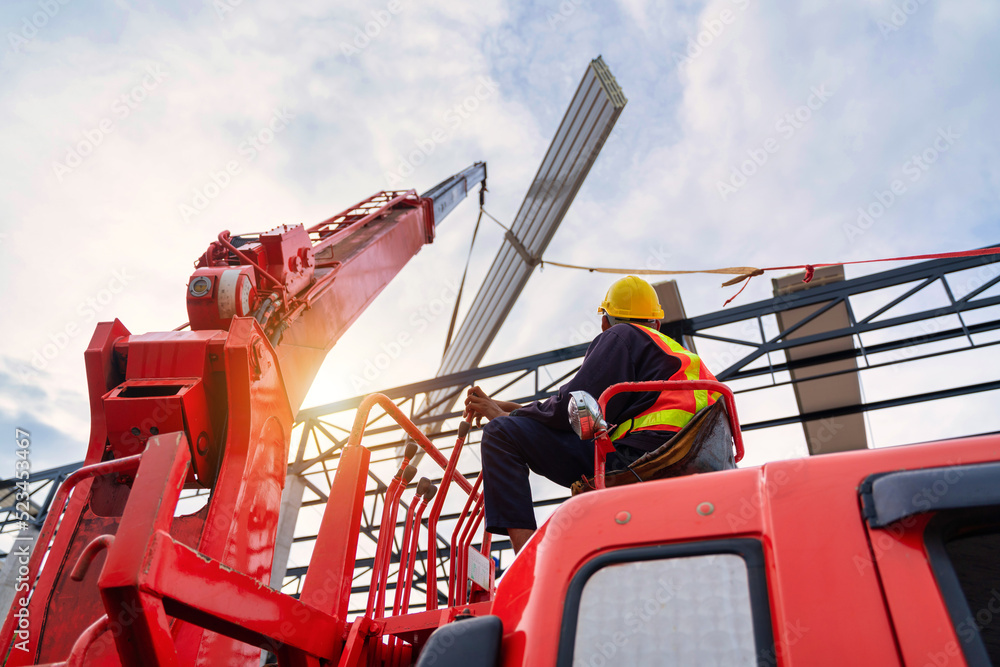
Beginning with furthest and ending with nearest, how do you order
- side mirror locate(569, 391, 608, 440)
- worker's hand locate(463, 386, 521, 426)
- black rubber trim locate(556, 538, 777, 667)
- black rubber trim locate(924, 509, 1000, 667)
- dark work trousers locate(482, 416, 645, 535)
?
worker's hand locate(463, 386, 521, 426) → dark work trousers locate(482, 416, 645, 535) → side mirror locate(569, 391, 608, 440) → black rubber trim locate(556, 538, 777, 667) → black rubber trim locate(924, 509, 1000, 667)

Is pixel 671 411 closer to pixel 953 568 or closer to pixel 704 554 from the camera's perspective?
pixel 704 554

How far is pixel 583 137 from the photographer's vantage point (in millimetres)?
8422

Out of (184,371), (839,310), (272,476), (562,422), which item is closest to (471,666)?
(562,422)

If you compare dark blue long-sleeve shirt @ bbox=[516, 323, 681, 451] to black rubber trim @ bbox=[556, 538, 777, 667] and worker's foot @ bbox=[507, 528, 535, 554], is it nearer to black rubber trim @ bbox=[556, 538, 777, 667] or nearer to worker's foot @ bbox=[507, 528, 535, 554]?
worker's foot @ bbox=[507, 528, 535, 554]

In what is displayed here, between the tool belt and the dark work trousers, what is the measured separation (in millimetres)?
279

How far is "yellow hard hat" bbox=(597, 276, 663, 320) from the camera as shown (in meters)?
2.94

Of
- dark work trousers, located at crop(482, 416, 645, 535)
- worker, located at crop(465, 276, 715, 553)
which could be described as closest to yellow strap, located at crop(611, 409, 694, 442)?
worker, located at crop(465, 276, 715, 553)

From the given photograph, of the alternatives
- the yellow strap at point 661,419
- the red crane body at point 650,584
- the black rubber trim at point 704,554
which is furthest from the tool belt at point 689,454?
the black rubber trim at point 704,554

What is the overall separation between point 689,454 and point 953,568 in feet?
3.57

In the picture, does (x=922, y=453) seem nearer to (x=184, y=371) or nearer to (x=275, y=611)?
(x=275, y=611)

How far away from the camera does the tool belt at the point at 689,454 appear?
2053 millimetres

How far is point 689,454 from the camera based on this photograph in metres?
2.07

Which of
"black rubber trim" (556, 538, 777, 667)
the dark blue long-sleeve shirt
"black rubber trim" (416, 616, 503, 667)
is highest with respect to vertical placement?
the dark blue long-sleeve shirt

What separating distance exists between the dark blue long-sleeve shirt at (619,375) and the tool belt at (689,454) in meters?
0.25
